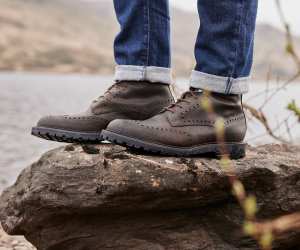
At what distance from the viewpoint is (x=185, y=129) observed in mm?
2682

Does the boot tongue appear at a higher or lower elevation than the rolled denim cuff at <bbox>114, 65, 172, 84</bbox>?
lower

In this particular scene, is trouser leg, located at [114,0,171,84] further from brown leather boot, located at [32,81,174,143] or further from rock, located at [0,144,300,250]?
rock, located at [0,144,300,250]

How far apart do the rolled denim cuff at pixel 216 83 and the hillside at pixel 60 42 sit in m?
51.3

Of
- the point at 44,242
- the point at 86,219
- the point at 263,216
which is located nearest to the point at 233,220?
the point at 263,216

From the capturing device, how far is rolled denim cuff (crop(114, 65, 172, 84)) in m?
2.76

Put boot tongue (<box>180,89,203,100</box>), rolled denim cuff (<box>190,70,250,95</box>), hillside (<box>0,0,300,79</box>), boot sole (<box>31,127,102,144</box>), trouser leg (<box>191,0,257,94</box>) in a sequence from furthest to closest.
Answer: hillside (<box>0,0,300,79</box>), boot sole (<box>31,127,102,144</box>), boot tongue (<box>180,89,203,100</box>), rolled denim cuff (<box>190,70,250,95</box>), trouser leg (<box>191,0,257,94</box>)

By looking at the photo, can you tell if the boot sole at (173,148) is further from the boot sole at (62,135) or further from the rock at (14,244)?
the rock at (14,244)

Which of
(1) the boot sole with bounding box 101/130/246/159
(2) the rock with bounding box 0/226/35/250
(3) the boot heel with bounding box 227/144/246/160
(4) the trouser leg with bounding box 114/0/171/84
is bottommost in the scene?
(2) the rock with bounding box 0/226/35/250

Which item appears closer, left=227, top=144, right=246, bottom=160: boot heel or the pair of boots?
the pair of boots

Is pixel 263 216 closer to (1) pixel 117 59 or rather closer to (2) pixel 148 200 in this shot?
(2) pixel 148 200

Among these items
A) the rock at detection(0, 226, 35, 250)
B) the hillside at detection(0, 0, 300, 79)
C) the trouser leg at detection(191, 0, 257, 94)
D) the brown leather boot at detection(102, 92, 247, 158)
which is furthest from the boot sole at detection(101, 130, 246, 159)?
the hillside at detection(0, 0, 300, 79)

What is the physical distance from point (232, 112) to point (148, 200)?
62cm

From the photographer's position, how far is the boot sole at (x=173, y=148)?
259 cm

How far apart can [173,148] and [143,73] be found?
16.0 inches
